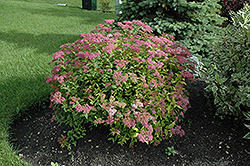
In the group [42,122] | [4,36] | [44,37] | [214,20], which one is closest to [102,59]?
[42,122]

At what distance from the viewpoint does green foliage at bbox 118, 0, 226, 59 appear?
4.09 metres

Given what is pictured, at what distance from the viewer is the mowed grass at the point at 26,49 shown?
10.3 ft

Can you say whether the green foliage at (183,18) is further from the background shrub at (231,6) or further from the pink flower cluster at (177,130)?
the background shrub at (231,6)

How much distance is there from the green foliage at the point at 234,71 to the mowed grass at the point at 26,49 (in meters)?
2.44

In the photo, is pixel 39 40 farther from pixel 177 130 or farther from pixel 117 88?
pixel 177 130

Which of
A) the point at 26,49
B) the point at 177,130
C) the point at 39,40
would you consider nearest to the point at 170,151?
the point at 177,130

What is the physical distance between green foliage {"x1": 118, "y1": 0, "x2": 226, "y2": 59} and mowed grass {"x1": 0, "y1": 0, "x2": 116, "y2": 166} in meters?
2.25

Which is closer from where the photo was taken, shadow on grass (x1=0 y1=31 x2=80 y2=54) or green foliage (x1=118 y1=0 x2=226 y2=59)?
green foliage (x1=118 y1=0 x2=226 y2=59)

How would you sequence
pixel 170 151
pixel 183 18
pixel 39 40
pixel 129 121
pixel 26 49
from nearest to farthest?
1. pixel 129 121
2. pixel 170 151
3. pixel 183 18
4. pixel 26 49
5. pixel 39 40

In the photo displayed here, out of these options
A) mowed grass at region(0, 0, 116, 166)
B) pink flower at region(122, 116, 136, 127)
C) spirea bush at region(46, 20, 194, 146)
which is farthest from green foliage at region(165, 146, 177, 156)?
mowed grass at region(0, 0, 116, 166)

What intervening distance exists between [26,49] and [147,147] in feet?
15.0

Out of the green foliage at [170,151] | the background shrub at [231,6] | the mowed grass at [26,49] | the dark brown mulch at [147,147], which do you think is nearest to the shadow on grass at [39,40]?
the mowed grass at [26,49]

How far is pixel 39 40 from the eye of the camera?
6.34 m

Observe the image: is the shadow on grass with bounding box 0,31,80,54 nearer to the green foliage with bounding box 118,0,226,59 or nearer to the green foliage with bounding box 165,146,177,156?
the green foliage with bounding box 118,0,226,59
